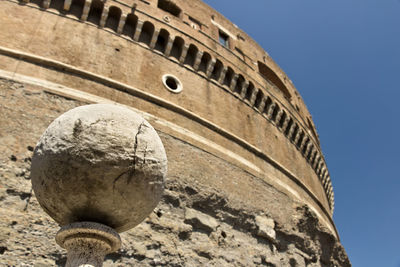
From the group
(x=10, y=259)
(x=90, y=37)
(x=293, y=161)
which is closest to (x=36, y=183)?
(x=10, y=259)

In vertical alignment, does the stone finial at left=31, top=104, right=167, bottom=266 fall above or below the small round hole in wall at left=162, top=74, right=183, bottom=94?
below

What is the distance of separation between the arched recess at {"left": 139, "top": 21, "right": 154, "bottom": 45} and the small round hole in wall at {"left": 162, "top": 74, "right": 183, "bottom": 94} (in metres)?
0.79

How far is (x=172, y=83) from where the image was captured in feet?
21.6

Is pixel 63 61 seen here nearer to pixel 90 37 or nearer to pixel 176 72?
pixel 90 37

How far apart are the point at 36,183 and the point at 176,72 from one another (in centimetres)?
513

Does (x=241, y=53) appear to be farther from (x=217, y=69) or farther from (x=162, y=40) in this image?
(x=162, y=40)

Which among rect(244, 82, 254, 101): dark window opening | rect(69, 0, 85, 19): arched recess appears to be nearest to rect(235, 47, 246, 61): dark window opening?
rect(244, 82, 254, 101): dark window opening

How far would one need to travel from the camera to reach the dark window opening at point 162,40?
22.5 feet

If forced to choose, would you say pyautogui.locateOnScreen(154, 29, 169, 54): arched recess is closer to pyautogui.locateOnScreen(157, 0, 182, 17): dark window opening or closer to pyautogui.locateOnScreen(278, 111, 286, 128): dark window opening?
pyautogui.locateOnScreen(157, 0, 182, 17): dark window opening

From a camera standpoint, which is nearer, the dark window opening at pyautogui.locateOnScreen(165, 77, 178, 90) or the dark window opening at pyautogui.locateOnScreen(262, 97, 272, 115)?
the dark window opening at pyautogui.locateOnScreen(165, 77, 178, 90)

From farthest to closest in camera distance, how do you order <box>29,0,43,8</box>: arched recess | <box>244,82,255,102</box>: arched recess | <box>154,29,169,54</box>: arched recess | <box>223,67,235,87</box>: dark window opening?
<box>244,82,255,102</box>: arched recess, <box>223,67,235,87</box>: dark window opening, <box>154,29,169,54</box>: arched recess, <box>29,0,43,8</box>: arched recess

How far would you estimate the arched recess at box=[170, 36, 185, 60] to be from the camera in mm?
7000

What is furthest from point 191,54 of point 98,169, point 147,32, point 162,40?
point 98,169

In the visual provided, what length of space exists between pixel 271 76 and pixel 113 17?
4918 mm
